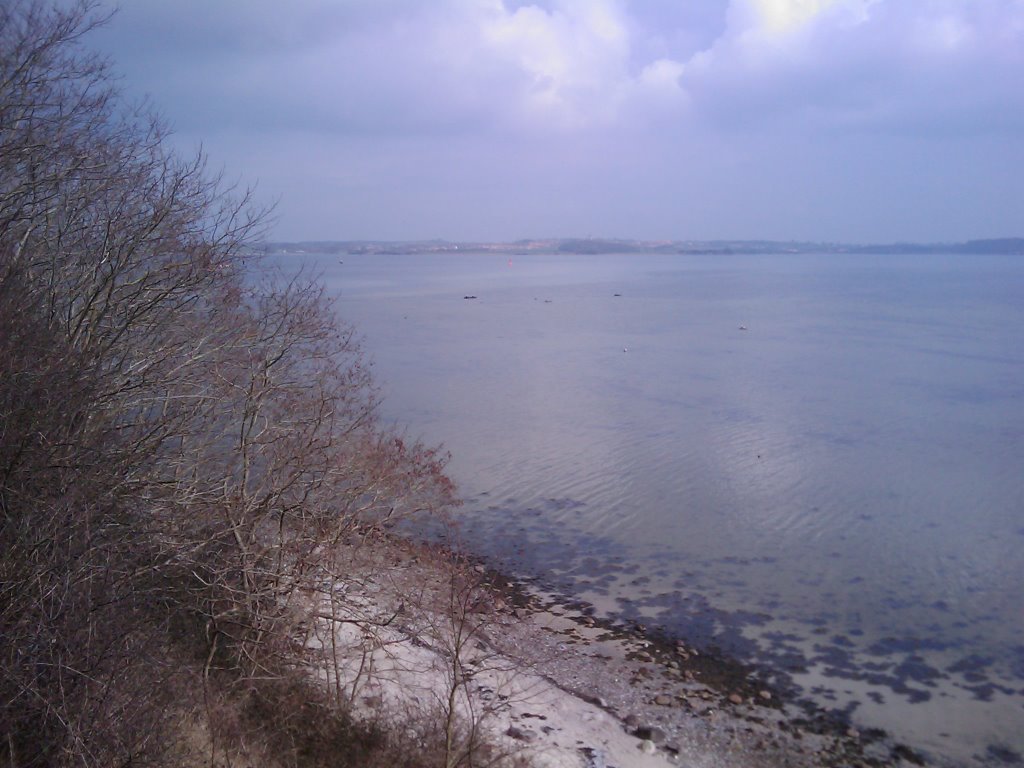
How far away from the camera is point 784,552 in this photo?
593 inches

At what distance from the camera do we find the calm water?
11523 mm

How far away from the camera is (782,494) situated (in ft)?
59.0

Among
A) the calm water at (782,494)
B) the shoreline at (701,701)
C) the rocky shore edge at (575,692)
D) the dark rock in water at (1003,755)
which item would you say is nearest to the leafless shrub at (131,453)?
the rocky shore edge at (575,692)

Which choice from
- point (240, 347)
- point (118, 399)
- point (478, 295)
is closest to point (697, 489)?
point (240, 347)

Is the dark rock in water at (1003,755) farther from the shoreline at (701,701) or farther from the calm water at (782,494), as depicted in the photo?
the shoreline at (701,701)

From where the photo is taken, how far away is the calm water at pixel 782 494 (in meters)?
11.5

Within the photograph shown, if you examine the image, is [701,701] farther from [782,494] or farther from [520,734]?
[782,494]

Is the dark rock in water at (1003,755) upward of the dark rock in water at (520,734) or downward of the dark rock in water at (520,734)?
downward

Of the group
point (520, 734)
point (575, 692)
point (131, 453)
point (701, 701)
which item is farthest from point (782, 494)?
point (131, 453)

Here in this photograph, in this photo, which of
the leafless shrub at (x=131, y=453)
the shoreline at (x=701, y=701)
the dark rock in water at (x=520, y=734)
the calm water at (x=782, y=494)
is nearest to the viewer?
the leafless shrub at (x=131, y=453)

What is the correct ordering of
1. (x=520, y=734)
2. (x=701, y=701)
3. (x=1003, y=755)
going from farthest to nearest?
(x=701, y=701) → (x=1003, y=755) → (x=520, y=734)

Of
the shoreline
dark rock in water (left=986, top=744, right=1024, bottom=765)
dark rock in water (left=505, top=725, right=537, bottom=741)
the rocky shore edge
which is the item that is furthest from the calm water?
dark rock in water (left=505, top=725, right=537, bottom=741)

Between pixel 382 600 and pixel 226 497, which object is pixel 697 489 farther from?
pixel 226 497

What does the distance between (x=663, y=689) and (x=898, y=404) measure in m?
19.4
